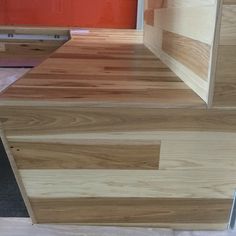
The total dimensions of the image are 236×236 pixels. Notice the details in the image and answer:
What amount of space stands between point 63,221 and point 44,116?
0.93 ft

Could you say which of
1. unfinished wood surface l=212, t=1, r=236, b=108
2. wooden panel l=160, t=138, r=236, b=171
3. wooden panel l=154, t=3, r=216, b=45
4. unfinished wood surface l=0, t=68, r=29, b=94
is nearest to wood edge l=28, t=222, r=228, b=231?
wooden panel l=160, t=138, r=236, b=171

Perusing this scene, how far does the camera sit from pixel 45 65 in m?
1.06

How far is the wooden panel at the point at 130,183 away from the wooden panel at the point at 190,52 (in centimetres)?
23

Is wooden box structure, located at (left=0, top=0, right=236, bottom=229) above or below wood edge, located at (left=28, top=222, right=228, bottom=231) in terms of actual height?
above

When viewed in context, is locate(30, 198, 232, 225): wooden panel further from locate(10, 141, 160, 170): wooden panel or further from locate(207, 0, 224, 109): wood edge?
locate(207, 0, 224, 109): wood edge

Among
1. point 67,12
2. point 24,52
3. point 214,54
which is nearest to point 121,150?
point 214,54

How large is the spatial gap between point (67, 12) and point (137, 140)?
2360 millimetres

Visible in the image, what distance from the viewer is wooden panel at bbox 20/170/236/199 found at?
2.47ft

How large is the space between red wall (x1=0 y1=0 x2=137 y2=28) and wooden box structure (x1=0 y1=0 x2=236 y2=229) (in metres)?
2.09

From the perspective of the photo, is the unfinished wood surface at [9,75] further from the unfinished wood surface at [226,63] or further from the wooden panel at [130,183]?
the unfinished wood surface at [226,63]

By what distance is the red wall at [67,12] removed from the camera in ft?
9.15

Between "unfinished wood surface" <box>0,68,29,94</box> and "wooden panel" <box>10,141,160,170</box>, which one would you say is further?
"unfinished wood surface" <box>0,68,29,94</box>

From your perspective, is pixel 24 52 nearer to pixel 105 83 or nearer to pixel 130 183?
pixel 105 83

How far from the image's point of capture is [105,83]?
0.84m
